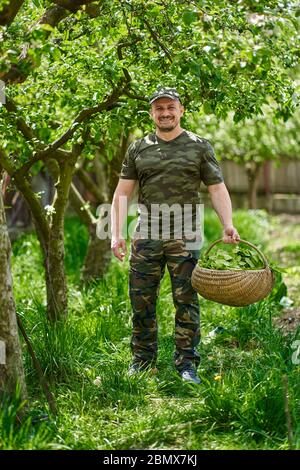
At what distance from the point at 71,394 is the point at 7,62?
1995 mm

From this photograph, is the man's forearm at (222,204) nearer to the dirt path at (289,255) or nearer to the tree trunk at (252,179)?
the dirt path at (289,255)

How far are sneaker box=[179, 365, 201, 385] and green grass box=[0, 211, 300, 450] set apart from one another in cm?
5

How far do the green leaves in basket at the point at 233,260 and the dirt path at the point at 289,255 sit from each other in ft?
5.41

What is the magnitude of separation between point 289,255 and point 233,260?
8.55 metres

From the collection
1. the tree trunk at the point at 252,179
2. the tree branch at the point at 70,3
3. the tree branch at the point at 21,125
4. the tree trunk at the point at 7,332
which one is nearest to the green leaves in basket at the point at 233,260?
the tree trunk at the point at 7,332

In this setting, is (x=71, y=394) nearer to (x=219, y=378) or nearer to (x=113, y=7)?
(x=219, y=378)

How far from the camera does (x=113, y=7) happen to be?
5.22 metres

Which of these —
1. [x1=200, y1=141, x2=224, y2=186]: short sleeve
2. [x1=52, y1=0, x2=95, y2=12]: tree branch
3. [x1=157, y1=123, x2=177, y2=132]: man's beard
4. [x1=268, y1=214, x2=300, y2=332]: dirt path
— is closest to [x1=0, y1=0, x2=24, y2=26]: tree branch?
[x1=52, y1=0, x2=95, y2=12]: tree branch

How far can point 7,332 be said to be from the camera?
4.52 meters

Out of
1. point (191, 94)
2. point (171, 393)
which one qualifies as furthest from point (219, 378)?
point (191, 94)

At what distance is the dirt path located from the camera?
7.77 m

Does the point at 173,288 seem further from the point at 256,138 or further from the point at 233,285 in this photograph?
the point at 256,138

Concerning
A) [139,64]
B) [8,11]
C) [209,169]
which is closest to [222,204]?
[209,169]

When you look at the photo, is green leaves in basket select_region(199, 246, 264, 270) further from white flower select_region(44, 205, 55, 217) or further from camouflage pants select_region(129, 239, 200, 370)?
white flower select_region(44, 205, 55, 217)
